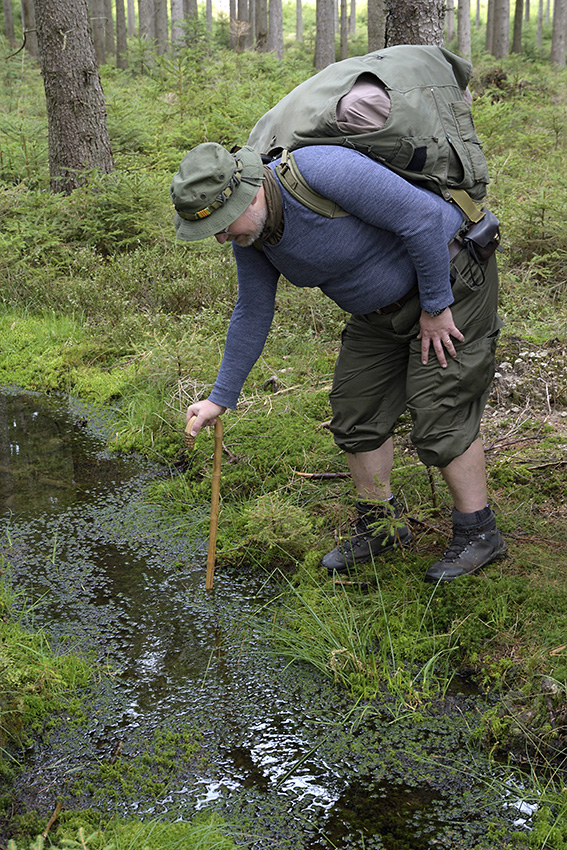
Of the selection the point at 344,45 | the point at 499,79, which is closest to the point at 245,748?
the point at 499,79

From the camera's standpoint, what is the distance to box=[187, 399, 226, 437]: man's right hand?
2978mm

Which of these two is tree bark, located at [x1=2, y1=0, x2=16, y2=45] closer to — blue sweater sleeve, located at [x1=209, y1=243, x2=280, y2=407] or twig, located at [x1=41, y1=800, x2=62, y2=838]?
blue sweater sleeve, located at [x1=209, y1=243, x2=280, y2=407]

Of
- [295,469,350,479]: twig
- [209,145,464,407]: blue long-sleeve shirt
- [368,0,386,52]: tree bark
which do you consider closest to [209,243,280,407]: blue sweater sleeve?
[209,145,464,407]: blue long-sleeve shirt

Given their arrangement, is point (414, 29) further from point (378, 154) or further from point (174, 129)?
point (174, 129)

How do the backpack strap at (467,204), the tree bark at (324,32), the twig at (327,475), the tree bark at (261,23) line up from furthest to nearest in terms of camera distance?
the tree bark at (261,23) → the tree bark at (324,32) → the twig at (327,475) → the backpack strap at (467,204)

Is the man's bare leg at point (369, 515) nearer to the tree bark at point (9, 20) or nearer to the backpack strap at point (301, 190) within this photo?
the backpack strap at point (301, 190)

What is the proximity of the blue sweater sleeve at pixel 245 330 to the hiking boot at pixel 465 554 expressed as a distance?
118 cm

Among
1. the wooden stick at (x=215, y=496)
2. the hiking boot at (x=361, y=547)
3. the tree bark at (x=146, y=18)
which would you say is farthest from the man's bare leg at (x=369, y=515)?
the tree bark at (x=146, y=18)

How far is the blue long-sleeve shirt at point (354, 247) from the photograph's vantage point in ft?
7.82

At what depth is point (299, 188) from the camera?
8.05 ft

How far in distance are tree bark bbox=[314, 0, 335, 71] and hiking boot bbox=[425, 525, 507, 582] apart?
56.4 feet

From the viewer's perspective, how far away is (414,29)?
15.8ft

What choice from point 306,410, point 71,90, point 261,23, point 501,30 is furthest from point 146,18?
point 306,410

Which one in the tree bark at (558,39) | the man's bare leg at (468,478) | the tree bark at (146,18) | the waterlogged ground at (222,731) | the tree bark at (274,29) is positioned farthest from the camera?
the tree bark at (274,29)
